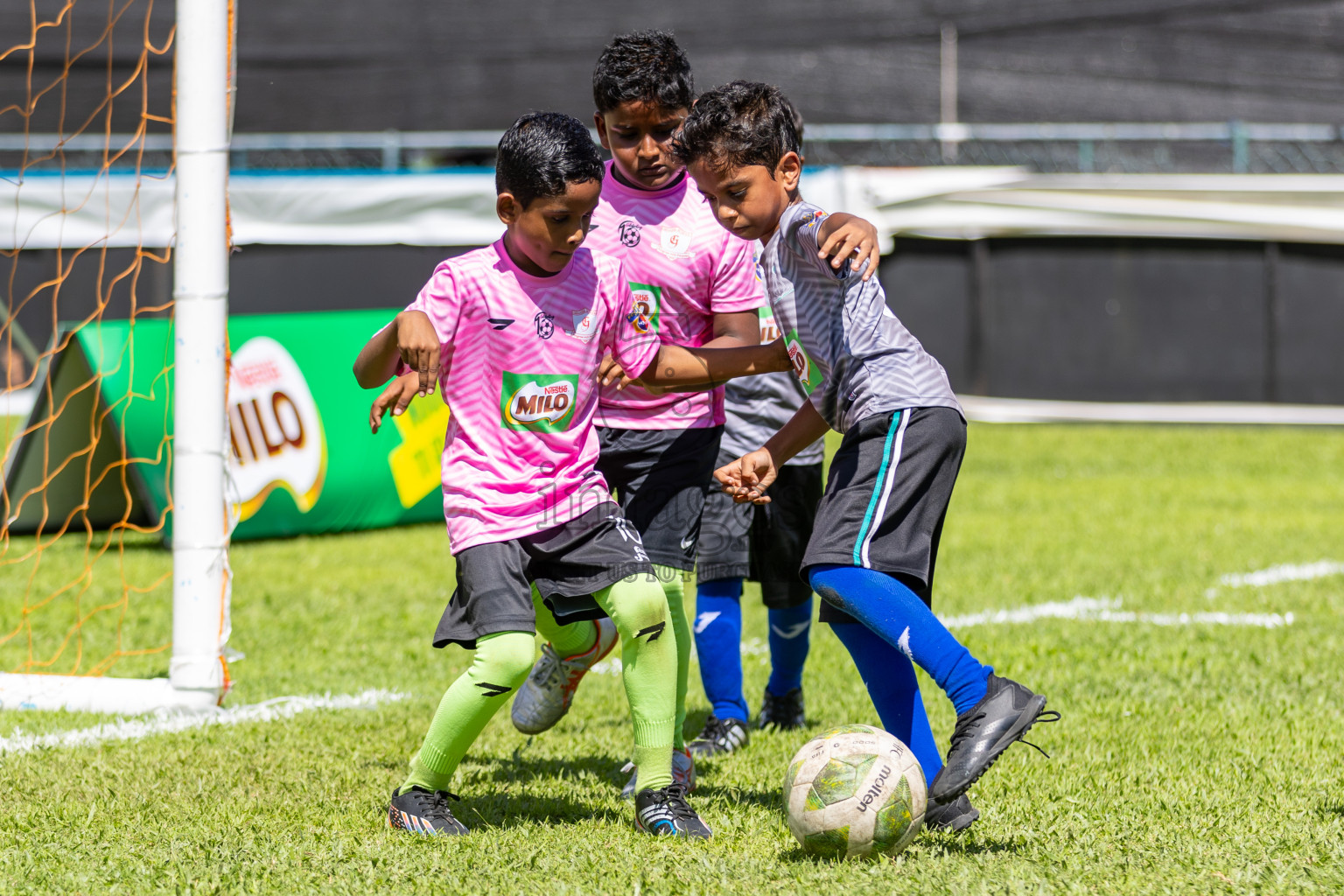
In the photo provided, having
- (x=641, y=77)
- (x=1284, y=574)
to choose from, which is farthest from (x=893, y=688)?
(x=1284, y=574)

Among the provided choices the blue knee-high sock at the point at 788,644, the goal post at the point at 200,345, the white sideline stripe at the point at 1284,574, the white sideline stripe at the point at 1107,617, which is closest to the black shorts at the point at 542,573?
the blue knee-high sock at the point at 788,644

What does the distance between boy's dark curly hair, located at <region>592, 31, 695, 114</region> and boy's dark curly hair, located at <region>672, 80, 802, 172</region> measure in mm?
372

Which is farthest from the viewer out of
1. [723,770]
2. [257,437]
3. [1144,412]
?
[1144,412]

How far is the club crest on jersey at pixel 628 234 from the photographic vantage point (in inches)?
165

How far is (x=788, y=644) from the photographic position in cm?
485

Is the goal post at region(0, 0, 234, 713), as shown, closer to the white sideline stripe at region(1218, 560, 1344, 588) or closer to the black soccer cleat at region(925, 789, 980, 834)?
the black soccer cleat at region(925, 789, 980, 834)

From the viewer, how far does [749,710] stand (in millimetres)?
5156

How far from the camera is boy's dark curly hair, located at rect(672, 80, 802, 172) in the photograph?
3.63 metres

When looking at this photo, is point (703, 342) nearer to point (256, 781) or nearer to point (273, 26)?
point (256, 781)

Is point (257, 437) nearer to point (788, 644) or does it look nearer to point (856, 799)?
point (788, 644)

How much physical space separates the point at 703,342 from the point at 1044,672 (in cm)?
206

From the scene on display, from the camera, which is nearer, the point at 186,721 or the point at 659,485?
the point at 659,485

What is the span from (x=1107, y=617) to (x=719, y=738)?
8.44 ft

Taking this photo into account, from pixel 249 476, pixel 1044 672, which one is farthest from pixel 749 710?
pixel 249 476
